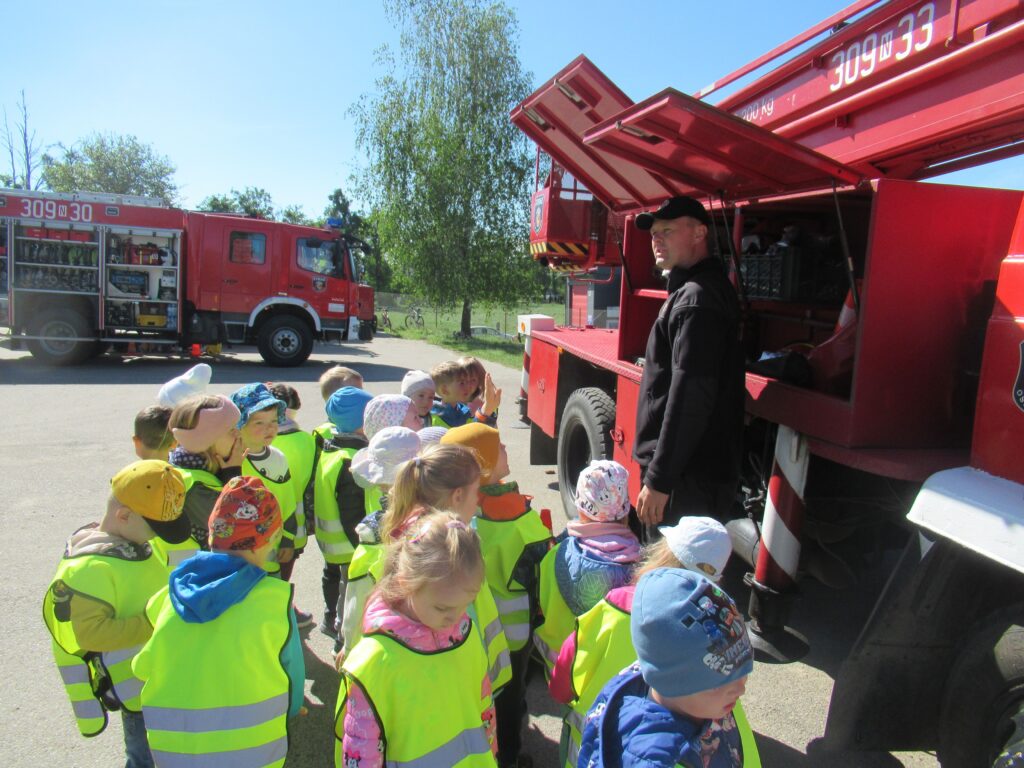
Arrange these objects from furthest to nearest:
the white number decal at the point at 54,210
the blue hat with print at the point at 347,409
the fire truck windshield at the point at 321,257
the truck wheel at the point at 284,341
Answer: the fire truck windshield at the point at 321,257 → the truck wheel at the point at 284,341 → the white number decal at the point at 54,210 → the blue hat with print at the point at 347,409

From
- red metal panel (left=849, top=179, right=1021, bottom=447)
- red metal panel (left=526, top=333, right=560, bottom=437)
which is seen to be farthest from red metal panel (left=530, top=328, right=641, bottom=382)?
red metal panel (left=849, top=179, right=1021, bottom=447)

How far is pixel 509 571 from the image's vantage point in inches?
102

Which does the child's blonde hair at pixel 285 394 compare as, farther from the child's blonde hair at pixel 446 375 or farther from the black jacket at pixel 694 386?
the black jacket at pixel 694 386

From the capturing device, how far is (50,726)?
2.86 metres

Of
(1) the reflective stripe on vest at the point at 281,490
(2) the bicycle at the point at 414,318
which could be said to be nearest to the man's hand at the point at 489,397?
(1) the reflective stripe on vest at the point at 281,490

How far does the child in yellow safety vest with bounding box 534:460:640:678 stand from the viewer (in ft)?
7.45

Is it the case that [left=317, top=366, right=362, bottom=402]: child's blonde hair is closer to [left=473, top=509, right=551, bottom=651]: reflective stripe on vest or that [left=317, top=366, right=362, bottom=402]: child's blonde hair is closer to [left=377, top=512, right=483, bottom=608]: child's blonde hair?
[left=473, top=509, right=551, bottom=651]: reflective stripe on vest

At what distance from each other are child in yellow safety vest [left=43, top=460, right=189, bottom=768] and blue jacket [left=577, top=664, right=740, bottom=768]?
1.50 m

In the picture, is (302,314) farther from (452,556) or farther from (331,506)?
(452,556)

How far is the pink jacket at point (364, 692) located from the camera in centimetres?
168

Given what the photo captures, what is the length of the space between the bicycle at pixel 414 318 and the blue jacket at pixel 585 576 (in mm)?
27293

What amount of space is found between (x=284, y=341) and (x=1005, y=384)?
13863 millimetres

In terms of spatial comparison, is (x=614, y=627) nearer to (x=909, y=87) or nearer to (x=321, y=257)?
(x=909, y=87)

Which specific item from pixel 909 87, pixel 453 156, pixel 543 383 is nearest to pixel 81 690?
pixel 909 87
